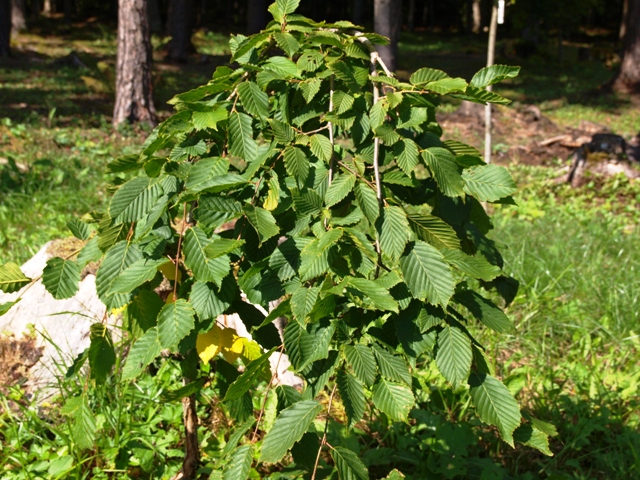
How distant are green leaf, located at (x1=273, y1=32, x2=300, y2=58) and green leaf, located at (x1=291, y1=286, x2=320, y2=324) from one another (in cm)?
73

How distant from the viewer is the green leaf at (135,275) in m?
1.52

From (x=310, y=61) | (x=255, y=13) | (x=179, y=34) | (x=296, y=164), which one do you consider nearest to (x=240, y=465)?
(x=296, y=164)

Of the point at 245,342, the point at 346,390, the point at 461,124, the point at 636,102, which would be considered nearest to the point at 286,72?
the point at 245,342

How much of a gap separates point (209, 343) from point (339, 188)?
0.60 meters

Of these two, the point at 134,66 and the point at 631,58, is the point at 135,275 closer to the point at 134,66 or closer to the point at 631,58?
the point at 134,66

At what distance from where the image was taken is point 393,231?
57.2 inches

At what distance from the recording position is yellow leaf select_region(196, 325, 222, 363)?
5.67ft

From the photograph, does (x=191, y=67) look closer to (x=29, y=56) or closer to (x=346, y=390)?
(x=29, y=56)

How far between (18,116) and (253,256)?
31.2 feet

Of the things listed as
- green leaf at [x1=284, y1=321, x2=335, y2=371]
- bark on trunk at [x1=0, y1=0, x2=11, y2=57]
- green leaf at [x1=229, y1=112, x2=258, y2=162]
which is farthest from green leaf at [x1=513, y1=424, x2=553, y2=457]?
bark on trunk at [x1=0, y1=0, x2=11, y2=57]

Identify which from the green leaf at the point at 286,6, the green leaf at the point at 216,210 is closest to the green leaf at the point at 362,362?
the green leaf at the point at 216,210

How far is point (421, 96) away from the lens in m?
1.73

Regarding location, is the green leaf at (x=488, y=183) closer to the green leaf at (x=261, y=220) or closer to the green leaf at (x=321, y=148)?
the green leaf at (x=321, y=148)

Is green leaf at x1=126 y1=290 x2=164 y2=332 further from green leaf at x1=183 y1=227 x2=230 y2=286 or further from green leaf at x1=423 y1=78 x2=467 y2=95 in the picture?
green leaf at x1=423 y1=78 x2=467 y2=95
